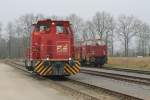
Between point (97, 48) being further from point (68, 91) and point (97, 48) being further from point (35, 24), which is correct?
point (68, 91)

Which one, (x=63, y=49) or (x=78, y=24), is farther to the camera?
(x=78, y=24)

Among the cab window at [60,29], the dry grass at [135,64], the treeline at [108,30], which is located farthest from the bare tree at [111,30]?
the cab window at [60,29]

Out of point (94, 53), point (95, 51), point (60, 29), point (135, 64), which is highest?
point (60, 29)

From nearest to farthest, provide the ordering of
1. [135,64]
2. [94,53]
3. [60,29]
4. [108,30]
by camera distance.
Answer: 1. [60,29]
2. [94,53]
3. [135,64]
4. [108,30]

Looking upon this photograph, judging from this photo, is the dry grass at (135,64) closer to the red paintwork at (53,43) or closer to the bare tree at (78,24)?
the red paintwork at (53,43)

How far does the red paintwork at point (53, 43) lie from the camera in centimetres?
2317

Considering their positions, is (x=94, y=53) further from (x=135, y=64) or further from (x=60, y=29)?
(x=60, y=29)

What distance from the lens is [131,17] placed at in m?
104

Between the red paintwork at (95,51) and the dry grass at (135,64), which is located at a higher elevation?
the red paintwork at (95,51)

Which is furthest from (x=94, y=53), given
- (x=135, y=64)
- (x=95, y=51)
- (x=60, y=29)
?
(x=60, y=29)

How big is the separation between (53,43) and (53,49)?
0.38 metres

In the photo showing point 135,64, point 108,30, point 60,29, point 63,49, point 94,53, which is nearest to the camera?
point 63,49

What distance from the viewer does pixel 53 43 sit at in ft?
76.5

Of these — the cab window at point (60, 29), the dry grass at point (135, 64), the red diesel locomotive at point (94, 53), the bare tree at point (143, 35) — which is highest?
the bare tree at point (143, 35)
